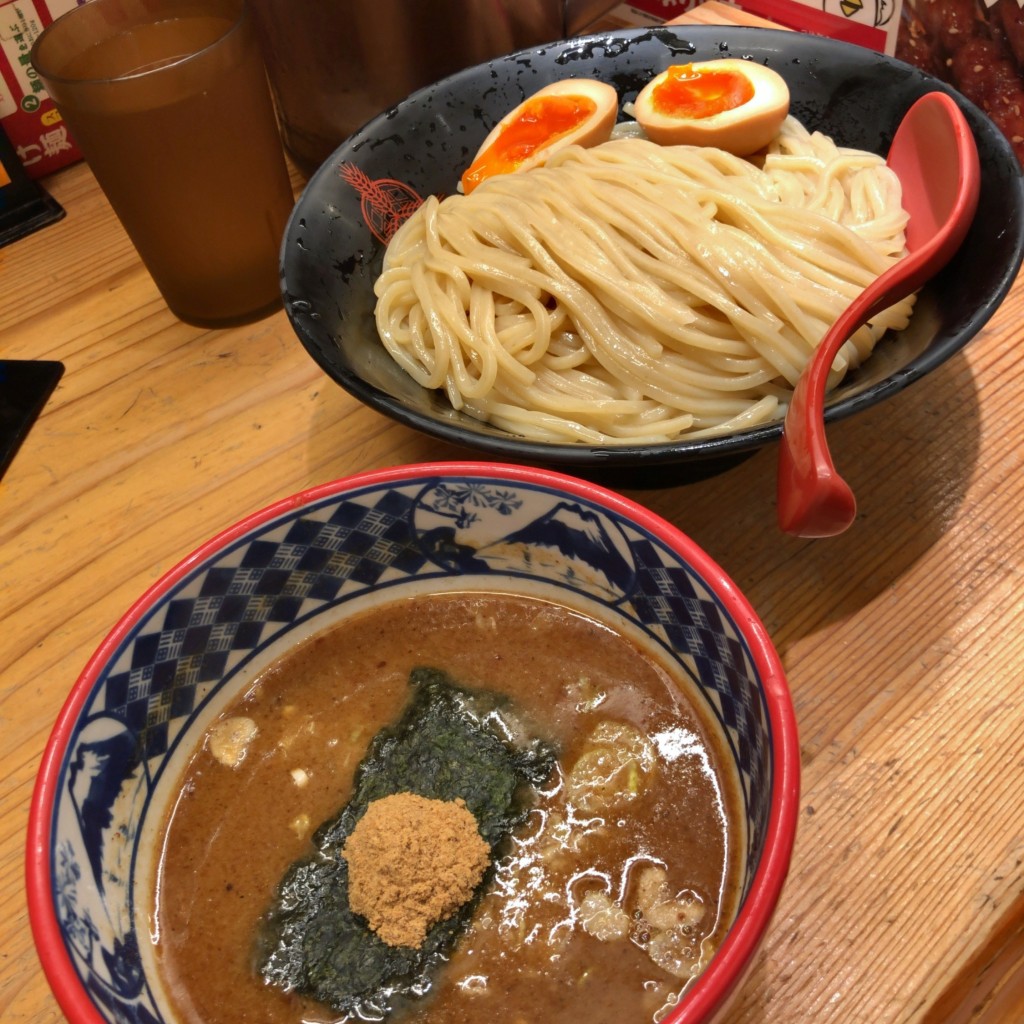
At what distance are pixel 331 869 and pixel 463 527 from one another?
351 mm

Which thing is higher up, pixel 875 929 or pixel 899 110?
pixel 899 110

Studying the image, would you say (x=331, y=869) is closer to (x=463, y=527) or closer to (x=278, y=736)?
(x=278, y=736)

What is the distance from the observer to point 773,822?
0.63 m

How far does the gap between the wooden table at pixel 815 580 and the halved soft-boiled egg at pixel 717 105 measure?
1.62 feet

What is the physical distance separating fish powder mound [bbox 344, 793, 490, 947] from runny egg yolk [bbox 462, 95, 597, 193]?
→ 1.13 metres

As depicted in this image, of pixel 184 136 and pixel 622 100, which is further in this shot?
pixel 622 100

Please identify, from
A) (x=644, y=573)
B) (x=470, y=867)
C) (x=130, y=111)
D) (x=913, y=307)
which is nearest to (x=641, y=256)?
(x=913, y=307)

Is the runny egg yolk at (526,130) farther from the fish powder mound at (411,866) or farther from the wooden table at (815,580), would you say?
the fish powder mound at (411,866)

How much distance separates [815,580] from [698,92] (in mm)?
904

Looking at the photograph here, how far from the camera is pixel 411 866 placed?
2.47 feet

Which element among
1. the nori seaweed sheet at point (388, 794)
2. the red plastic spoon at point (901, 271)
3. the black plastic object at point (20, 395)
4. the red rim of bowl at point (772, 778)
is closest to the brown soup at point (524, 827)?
the nori seaweed sheet at point (388, 794)

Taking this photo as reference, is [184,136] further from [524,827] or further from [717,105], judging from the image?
[524,827]

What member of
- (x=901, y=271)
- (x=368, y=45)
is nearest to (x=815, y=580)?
(x=901, y=271)

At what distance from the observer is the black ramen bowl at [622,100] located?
3.38 feet
